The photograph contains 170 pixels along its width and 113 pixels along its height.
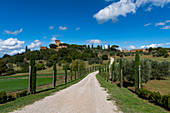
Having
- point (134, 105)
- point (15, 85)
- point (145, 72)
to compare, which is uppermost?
point (145, 72)

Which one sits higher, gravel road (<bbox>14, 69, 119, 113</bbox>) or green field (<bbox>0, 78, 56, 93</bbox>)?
gravel road (<bbox>14, 69, 119, 113</bbox>)

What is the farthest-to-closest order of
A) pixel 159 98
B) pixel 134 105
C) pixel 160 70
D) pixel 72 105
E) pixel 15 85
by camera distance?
pixel 160 70 → pixel 15 85 → pixel 159 98 → pixel 134 105 → pixel 72 105

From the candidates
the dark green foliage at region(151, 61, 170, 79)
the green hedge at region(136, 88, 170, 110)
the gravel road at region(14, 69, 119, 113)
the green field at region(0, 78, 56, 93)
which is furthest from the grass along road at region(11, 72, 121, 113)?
the dark green foliage at region(151, 61, 170, 79)

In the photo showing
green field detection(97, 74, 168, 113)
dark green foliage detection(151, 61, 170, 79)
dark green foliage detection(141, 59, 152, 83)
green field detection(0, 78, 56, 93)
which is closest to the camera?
green field detection(97, 74, 168, 113)

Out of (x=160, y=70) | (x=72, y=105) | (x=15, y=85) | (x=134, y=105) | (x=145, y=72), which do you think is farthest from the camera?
(x=160, y=70)

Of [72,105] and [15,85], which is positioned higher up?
[72,105]

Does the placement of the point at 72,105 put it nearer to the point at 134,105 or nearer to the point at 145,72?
the point at 134,105

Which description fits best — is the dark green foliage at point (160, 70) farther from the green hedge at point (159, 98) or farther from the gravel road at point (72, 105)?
the gravel road at point (72, 105)

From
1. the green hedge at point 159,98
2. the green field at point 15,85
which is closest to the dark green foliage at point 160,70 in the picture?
the green hedge at point 159,98

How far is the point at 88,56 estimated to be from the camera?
120 metres

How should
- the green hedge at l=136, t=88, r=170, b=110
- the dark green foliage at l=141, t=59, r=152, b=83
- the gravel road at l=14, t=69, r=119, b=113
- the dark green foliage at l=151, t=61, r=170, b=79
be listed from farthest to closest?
the dark green foliage at l=151, t=61, r=170, b=79 < the dark green foliage at l=141, t=59, r=152, b=83 < the green hedge at l=136, t=88, r=170, b=110 < the gravel road at l=14, t=69, r=119, b=113

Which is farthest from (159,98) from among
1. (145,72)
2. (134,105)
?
(145,72)

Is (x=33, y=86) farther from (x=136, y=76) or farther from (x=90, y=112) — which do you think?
(x=136, y=76)

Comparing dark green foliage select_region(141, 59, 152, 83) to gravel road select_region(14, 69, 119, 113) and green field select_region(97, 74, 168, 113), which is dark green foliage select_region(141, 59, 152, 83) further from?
gravel road select_region(14, 69, 119, 113)
